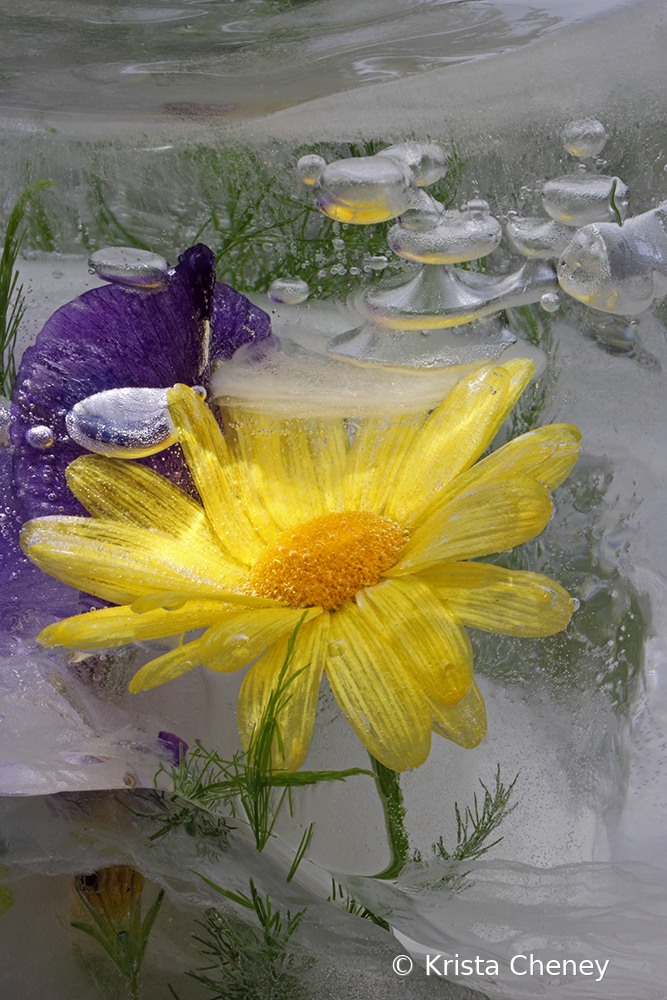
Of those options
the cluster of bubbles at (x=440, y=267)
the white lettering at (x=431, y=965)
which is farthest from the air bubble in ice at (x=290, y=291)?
the white lettering at (x=431, y=965)

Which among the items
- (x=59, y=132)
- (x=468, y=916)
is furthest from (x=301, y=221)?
(x=468, y=916)

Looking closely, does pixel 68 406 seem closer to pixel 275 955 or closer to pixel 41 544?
pixel 41 544

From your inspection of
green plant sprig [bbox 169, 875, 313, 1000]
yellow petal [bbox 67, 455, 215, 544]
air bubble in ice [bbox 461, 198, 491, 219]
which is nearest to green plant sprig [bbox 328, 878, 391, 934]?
green plant sprig [bbox 169, 875, 313, 1000]

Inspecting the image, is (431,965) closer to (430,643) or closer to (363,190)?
(430,643)

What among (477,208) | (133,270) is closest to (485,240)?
(477,208)

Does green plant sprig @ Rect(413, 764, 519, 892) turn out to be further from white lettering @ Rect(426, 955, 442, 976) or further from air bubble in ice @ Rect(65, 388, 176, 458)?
air bubble in ice @ Rect(65, 388, 176, 458)

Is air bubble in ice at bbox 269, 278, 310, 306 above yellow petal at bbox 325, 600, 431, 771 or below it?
above

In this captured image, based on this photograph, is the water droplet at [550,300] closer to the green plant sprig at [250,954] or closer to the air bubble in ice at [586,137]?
the air bubble in ice at [586,137]
